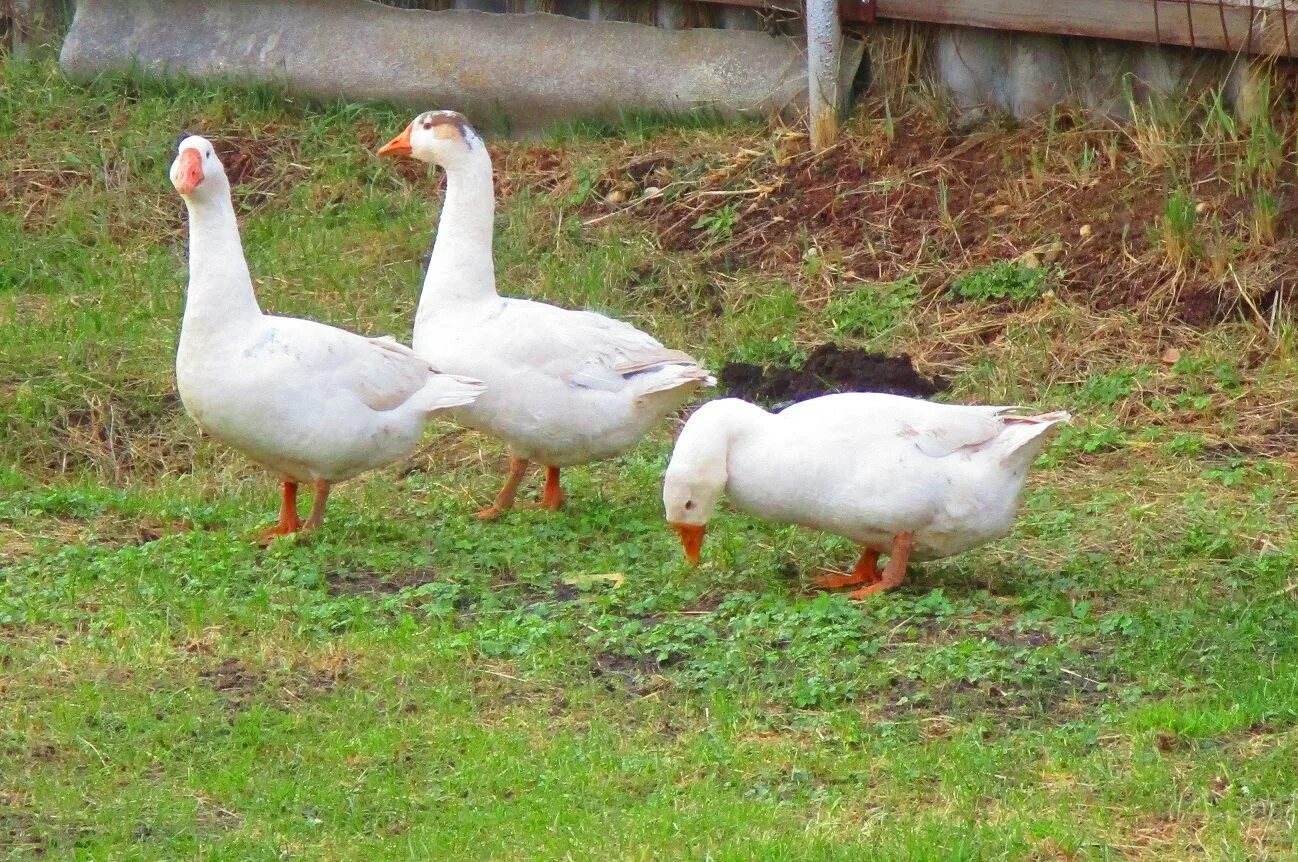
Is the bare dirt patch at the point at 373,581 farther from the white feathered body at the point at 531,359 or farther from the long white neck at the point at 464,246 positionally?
the long white neck at the point at 464,246

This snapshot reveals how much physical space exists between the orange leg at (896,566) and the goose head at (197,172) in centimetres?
265

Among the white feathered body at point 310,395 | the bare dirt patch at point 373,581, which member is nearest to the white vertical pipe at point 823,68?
the white feathered body at point 310,395

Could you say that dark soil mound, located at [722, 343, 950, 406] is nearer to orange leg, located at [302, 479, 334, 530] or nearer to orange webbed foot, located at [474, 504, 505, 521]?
orange webbed foot, located at [474, 504, 505, 521]

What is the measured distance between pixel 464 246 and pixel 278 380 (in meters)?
1.20

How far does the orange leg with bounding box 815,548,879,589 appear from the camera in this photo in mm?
6145

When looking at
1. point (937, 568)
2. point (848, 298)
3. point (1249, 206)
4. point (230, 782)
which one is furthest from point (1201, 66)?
point (230, 782)

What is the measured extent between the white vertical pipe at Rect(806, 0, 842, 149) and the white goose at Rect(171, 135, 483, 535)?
3940 millimetres

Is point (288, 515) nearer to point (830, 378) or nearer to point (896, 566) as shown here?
point (896, 566)

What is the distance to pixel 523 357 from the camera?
273 inches

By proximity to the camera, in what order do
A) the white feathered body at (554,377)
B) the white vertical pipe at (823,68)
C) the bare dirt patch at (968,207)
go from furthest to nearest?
the white vertical pipe at (823,68) < the bare dirt patch at (968,207) < the white feathered body at (554,377)

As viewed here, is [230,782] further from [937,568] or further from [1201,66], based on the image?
[1201,66]

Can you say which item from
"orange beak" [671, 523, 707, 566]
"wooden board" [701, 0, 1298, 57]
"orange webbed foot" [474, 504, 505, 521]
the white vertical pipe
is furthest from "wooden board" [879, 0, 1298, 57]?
"orange beak" [671, 523, 707, 566]

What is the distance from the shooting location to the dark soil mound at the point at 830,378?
326 inches

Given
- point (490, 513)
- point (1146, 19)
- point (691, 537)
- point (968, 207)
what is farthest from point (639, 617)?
point (1146, 19)
